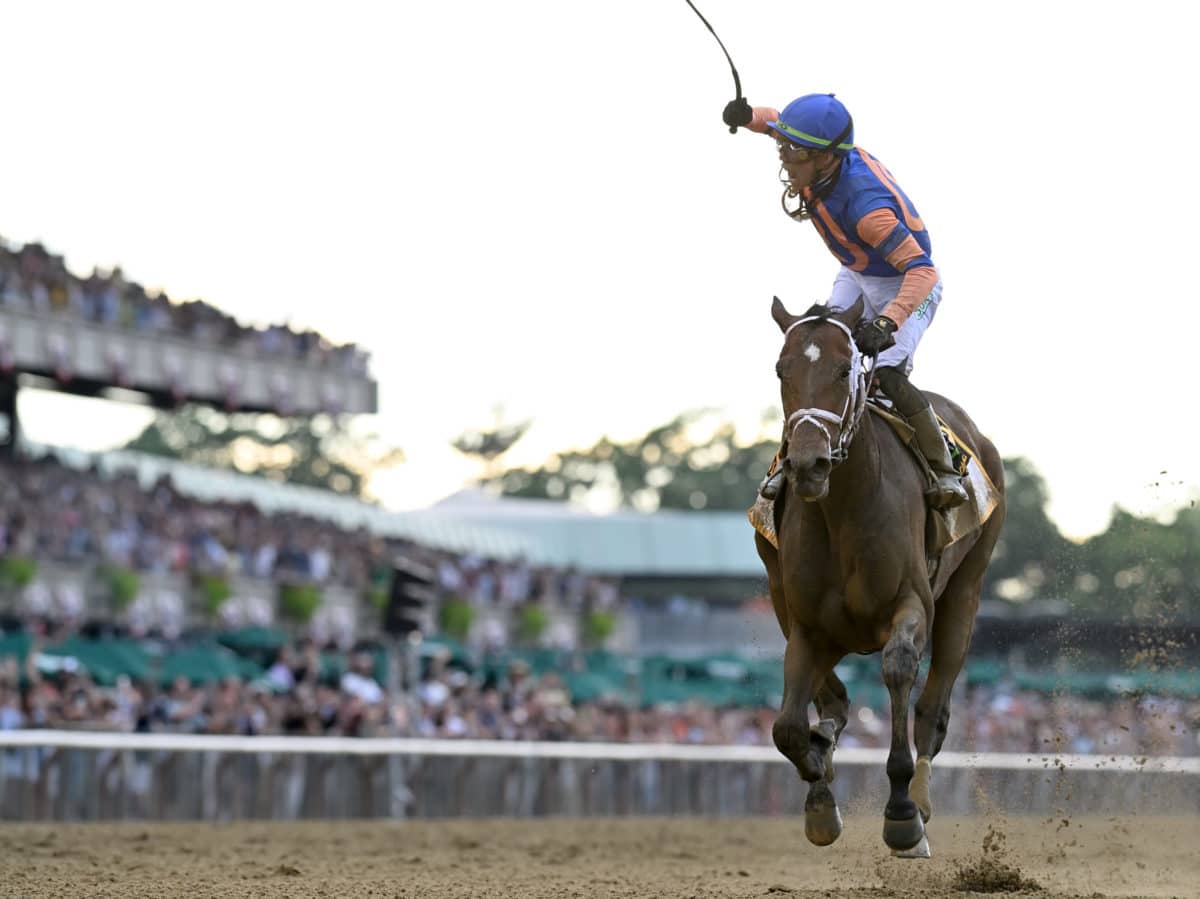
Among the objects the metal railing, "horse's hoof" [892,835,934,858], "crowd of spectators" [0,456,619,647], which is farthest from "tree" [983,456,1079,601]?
"horse's hoof" [892,835,934,858]

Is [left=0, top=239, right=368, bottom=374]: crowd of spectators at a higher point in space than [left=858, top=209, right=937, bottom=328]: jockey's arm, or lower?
higher

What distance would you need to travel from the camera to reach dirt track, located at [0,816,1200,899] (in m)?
9.05

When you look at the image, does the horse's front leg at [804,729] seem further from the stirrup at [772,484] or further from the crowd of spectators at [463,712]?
the crowd of spectators at [463,712]

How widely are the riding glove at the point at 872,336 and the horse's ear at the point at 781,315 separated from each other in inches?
10.8

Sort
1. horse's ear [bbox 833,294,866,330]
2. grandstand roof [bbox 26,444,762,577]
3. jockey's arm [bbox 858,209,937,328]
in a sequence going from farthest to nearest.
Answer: grandstand roof [bbox 26,444,762,577] → jockey's arm [bbox 858,209,937,328] → horse's ear [bbox 833,294,866,330]

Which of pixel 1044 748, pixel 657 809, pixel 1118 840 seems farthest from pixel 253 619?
pixel 1118 840

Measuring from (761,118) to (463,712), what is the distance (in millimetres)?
13201

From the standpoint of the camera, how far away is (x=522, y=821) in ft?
58.1

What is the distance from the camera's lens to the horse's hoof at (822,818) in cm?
759

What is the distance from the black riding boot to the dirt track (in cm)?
167

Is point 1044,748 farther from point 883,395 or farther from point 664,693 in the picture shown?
point 883,395

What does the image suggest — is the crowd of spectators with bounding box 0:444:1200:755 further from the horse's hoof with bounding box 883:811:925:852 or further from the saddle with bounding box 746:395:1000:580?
the horse's hoof with bounding box 883:811:925:852

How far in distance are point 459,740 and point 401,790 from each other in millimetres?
2769

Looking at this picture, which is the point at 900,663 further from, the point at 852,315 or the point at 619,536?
the point at 619,536
